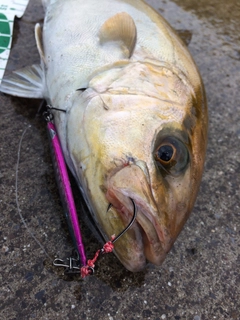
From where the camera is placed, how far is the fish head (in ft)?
5.41

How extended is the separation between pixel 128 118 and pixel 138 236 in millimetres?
611

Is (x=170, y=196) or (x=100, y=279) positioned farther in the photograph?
(x=100, y=279)

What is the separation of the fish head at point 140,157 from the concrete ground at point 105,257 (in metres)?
0.24

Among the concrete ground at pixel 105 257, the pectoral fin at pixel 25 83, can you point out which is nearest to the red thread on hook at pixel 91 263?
the concrete ground at pixel 105 257

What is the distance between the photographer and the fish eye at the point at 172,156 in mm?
1776

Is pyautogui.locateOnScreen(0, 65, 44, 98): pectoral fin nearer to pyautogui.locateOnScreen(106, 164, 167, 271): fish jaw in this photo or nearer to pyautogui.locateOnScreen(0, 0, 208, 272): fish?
pyautogui.locateOnScreen(0, 0, 208, 272): fish

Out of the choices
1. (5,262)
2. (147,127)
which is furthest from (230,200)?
(5,262)

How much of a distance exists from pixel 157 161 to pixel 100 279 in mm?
712

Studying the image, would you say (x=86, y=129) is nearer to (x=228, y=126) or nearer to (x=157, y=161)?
(x=157, y=161)

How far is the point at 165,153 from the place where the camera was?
179 centimetres

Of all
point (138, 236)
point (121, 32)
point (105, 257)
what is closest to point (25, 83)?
point (121, 32)

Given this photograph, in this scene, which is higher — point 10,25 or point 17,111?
point 10,25

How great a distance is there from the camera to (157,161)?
Answer: 1.77 metres

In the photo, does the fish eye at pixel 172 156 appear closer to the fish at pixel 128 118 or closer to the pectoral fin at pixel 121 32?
the fish at pixel 128 118
